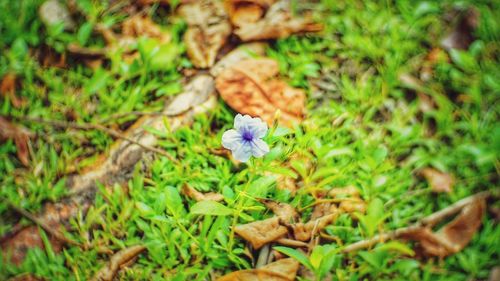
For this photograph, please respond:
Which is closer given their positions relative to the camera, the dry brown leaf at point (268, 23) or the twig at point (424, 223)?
the twig at point (424, 223)

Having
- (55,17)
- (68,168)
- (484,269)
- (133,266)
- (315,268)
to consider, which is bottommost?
(484,269)

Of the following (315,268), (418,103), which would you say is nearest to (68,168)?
(315,268)

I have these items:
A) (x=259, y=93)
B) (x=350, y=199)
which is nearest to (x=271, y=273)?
(x=350, y=199)

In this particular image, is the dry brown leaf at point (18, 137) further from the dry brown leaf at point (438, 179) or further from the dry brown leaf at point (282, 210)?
the dry brown leaf at point (438, 179)

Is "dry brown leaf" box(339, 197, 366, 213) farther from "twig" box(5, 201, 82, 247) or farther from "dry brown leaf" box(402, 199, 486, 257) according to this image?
"twig" box(5, 201, 82, 247)

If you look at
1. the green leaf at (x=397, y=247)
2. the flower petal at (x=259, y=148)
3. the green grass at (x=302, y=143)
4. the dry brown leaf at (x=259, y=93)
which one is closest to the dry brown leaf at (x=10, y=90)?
the green grass at (x=302, y=143)

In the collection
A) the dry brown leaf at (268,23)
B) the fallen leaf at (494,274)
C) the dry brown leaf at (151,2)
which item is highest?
the dry brown leaf at (151,2)

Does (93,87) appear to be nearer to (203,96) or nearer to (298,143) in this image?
(203,96)
